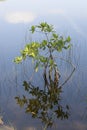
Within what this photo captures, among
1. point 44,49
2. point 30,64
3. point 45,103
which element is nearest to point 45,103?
point 45,103

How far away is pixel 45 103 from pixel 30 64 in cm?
256

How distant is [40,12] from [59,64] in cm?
857

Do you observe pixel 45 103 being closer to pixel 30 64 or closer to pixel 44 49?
pixel 44 49

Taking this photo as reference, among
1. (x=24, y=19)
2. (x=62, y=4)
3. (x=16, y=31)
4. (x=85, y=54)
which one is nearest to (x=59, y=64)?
(x=85, y=54)

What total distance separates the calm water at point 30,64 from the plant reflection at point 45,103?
0.42 feet

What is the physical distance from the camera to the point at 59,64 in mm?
9617

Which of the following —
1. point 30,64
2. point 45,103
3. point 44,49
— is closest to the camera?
point 45,103

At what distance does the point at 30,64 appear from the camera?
31.6 ft

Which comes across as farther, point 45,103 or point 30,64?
point 30,64

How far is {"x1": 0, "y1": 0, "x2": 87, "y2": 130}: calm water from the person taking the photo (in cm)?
682

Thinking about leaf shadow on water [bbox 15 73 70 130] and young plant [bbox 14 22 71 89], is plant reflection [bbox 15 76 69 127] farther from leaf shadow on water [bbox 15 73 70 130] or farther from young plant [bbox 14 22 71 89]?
young plant [bbox 14 22 71 89]

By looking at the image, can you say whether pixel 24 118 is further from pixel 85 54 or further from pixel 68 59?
pixel 85 54

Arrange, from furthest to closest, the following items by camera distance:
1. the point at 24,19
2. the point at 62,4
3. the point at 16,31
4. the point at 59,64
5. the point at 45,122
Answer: the point at 62,4 → the point at 24,19 → the point at 16,31 → the point at 59,64 → the point at 45,122

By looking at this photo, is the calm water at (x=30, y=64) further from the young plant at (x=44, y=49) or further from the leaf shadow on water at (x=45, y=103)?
the young plant at (x=44, y=49)
